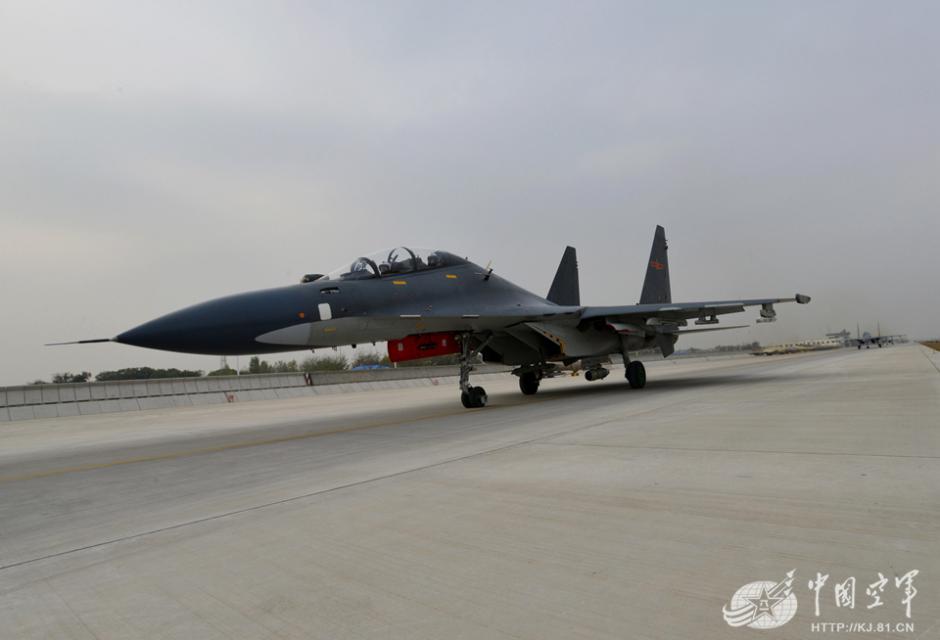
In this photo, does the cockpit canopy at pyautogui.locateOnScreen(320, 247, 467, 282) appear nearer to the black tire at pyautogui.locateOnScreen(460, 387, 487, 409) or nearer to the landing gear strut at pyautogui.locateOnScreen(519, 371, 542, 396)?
the black tire at pyautogui.locateOnScreen(460, 387, 487, 409)

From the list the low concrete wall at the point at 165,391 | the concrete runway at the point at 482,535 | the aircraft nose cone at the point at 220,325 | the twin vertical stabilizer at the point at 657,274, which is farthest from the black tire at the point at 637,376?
the low concrete wall at the point at 165,391

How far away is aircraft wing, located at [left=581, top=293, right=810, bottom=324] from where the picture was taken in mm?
11836

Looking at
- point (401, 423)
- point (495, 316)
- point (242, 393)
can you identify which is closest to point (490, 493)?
point (401, 423)

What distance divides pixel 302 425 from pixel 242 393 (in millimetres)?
11066

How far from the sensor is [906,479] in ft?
10.9

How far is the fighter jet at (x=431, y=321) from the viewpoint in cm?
677

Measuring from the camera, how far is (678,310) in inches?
474

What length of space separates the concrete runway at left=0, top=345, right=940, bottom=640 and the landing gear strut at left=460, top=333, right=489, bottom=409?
4.39 meters

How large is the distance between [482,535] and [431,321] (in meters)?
6.76

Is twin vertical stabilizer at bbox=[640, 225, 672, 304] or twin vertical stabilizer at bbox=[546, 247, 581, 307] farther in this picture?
twin vertical stabilizer at bbox=[640, 225, 672, 304]

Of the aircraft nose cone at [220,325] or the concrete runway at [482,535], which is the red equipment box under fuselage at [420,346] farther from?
the concrete runway at [482,535]

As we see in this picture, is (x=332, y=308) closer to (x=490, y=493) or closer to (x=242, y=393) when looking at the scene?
(x=490, y=493)

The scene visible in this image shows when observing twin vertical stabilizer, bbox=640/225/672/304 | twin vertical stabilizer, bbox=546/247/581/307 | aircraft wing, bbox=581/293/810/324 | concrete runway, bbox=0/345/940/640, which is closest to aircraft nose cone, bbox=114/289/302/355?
concrete runway, bbox=0/345/940/640

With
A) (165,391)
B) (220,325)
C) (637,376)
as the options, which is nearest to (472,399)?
(637,376)
